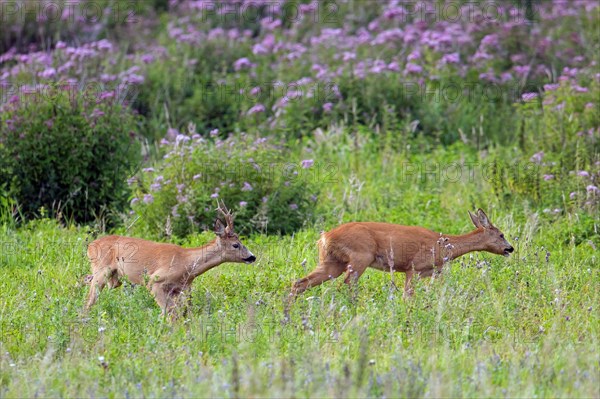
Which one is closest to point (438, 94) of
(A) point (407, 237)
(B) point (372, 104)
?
(B) point (372, 104)

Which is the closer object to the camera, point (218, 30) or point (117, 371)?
point (117, 371)

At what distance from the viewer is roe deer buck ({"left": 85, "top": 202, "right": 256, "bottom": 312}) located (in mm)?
8500

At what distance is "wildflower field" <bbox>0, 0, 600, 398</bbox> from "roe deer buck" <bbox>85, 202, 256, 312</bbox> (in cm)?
20

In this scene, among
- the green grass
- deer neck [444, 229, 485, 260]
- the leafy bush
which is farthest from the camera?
the leafy bush

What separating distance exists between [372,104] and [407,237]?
5891mm

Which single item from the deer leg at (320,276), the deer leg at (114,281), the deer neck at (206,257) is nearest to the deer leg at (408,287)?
the deer leg at (320,276)

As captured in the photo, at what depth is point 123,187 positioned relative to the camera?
11.8 metres

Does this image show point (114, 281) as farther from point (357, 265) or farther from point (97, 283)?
point (357, 265)

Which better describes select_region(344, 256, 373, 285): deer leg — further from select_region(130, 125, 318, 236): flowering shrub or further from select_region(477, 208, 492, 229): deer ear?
select_region(130, 125, 318, 236): flowering shrub

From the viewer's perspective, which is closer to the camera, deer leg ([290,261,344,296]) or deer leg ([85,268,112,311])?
deer leg ([85,268,112,311])

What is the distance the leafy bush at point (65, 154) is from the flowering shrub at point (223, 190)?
58 centimetres

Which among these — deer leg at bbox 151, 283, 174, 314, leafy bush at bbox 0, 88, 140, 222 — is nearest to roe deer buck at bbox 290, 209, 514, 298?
deer leg at bbox 151, 283, 174, 314

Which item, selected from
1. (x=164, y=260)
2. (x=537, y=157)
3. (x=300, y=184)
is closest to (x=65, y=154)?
(x=300, y=184)

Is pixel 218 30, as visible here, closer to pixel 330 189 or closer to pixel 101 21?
pixel 101 21
